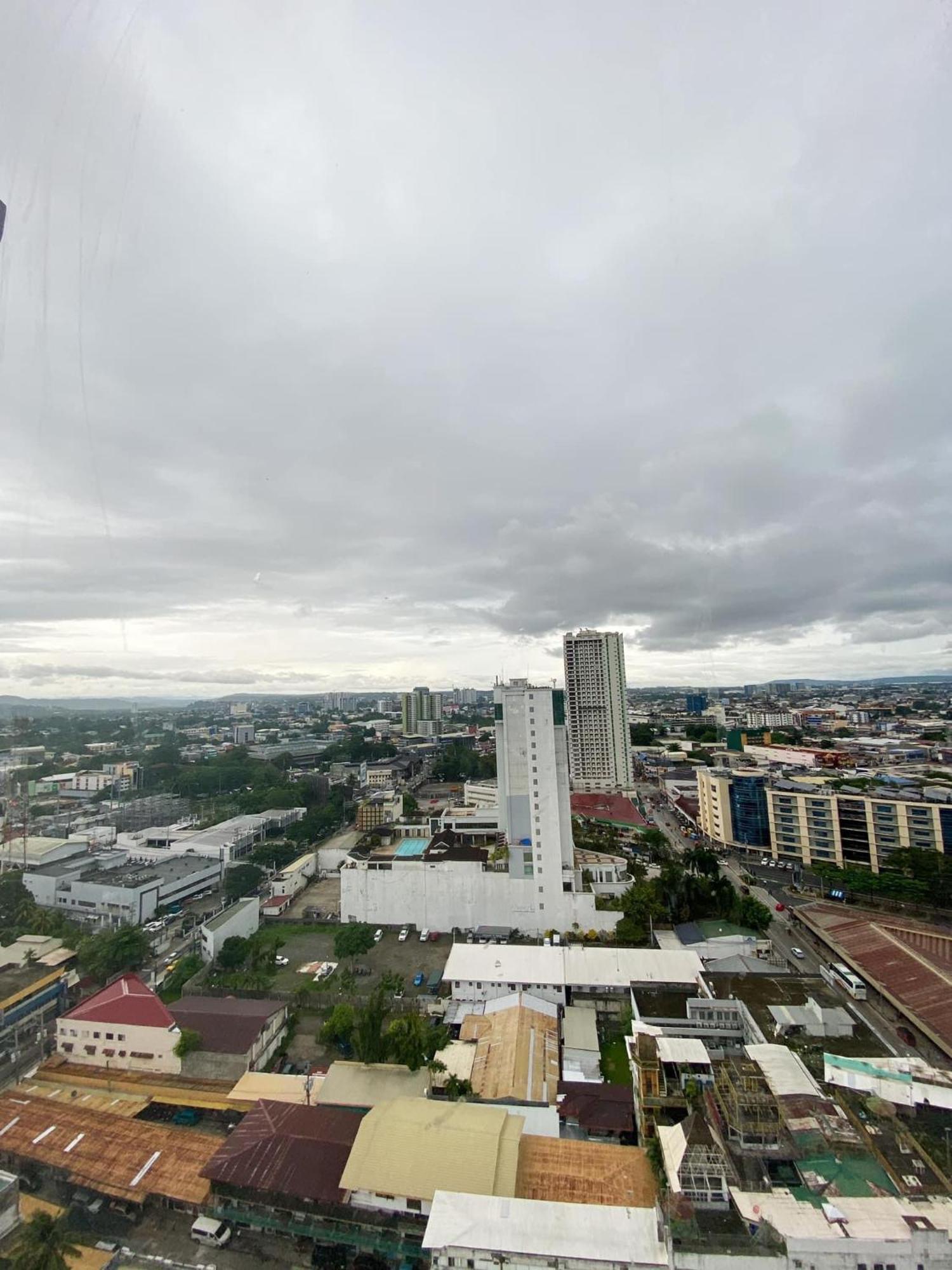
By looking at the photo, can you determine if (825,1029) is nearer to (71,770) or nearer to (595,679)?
(595,679)

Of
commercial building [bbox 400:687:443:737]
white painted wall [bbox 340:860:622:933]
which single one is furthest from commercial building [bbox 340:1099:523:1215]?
commercial building [bbox 400:687:443:737]

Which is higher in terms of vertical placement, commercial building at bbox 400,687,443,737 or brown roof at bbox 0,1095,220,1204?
commercial building at bbox 400,687,443,737

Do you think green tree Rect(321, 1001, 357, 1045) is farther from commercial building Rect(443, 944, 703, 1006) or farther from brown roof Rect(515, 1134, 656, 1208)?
brown roof Rect(515, 1134, 656, 1208)

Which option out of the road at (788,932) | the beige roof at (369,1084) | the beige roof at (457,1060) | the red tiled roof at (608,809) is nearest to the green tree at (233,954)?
the beige roof at (369,1084)

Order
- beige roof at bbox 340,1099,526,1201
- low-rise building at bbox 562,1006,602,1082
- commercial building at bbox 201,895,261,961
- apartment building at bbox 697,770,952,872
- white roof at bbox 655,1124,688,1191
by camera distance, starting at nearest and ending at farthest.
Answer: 1. white roof at bbox 655,1124,688,1191
2. beige roof at bbox 340,1099,526,1201
3. low-rise building at bbox 562,1006,602,1082
4. commercial building at bbox 201,895,261,961
5. apartment building at bbox 697,770,952,872

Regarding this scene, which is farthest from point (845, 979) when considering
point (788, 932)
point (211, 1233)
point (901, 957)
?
point (211, 1233)

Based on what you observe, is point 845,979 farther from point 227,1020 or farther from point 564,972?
point 227,1020
